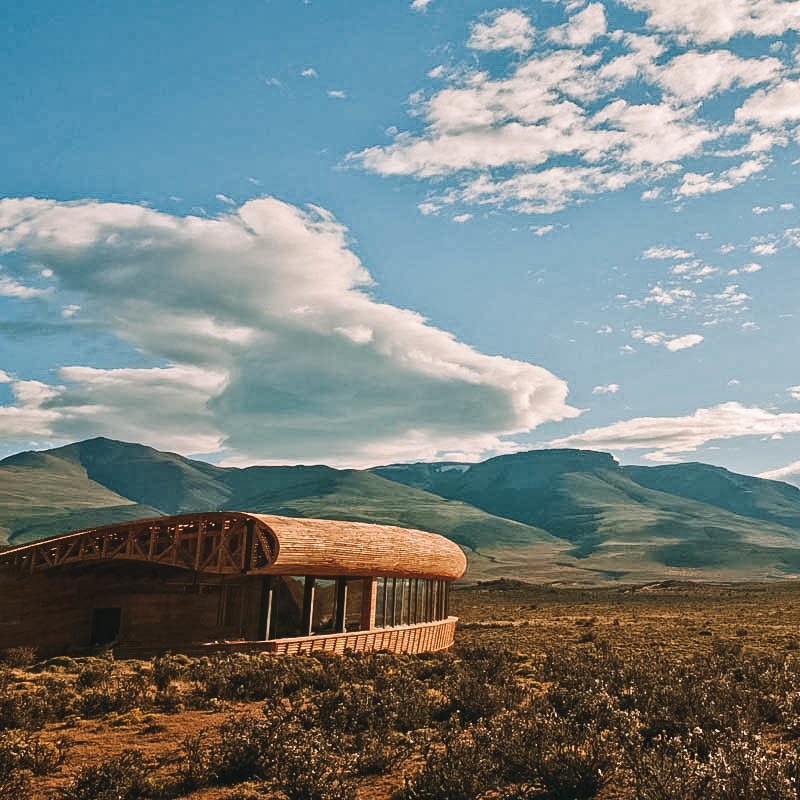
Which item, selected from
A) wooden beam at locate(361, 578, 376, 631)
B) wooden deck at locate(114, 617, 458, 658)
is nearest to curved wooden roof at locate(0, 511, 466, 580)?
wooden beam at locate(361, 578, 376, 631)

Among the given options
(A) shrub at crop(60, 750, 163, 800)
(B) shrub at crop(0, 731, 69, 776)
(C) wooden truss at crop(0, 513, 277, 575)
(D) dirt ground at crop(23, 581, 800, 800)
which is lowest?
(D) dirt ground at crop(23, 581, 800, 800)

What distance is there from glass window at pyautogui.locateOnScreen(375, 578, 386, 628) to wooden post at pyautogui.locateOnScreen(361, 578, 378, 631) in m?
0.33

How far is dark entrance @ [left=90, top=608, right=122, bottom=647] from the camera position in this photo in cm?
2739

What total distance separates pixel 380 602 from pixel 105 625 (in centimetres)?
1055

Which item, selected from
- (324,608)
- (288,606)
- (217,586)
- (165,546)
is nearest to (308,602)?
(288,606)

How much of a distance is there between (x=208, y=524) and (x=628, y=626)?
32.7 meters

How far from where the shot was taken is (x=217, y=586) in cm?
2848

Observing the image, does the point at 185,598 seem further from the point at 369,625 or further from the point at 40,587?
the point at 369,625

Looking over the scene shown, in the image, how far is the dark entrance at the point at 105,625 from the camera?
27.4 meters

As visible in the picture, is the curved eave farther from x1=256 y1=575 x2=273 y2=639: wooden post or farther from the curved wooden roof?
x1=256 y1=575 x2=273 y2=639: wooden post

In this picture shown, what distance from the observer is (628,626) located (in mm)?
46938

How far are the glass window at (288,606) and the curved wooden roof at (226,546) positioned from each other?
2699 millimetres

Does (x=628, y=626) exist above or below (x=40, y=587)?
below

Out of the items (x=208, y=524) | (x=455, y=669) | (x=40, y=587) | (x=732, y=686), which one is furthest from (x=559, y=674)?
(x=40, y=587)
